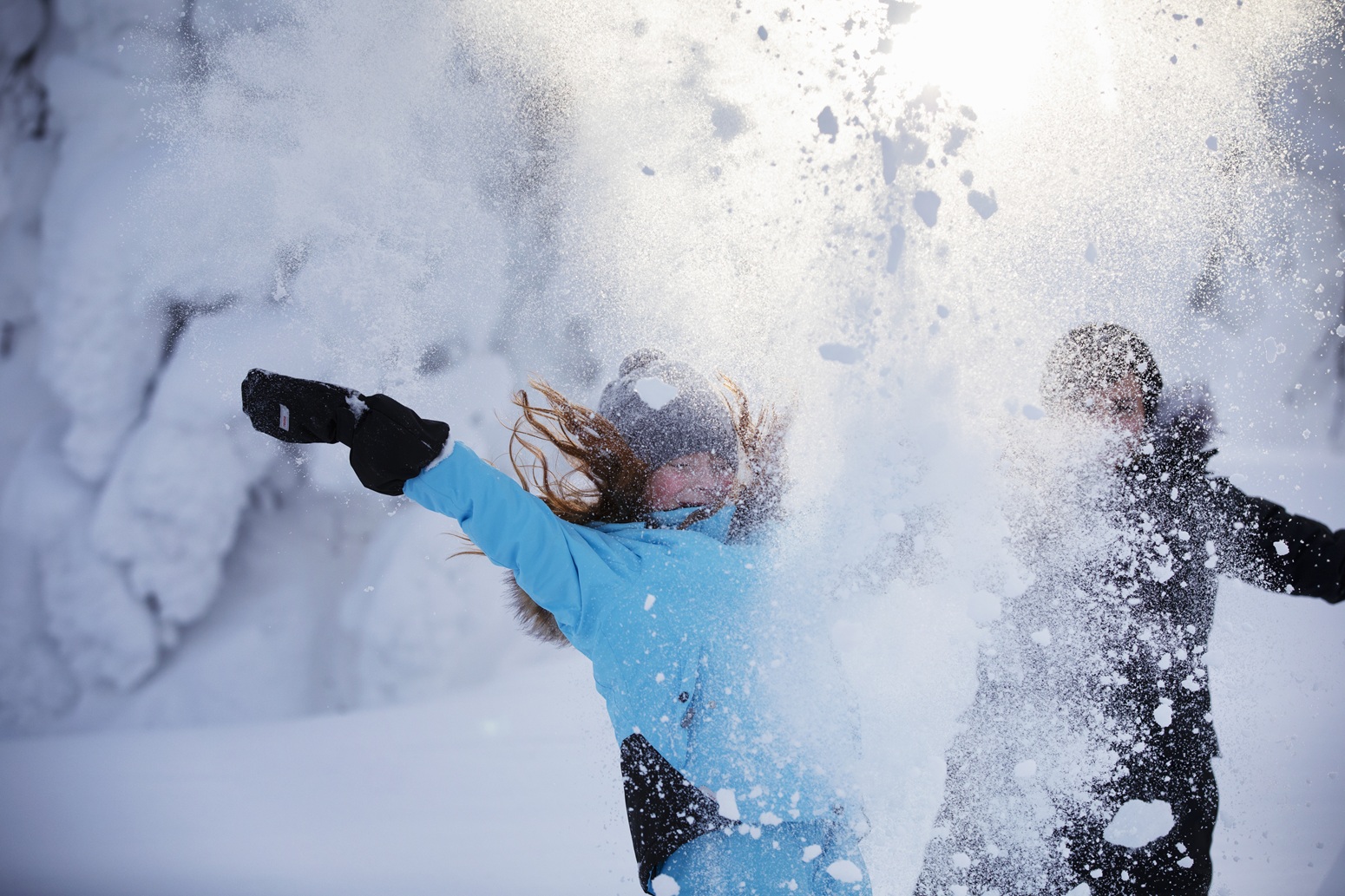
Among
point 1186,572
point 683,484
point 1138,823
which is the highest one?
point 1186,572

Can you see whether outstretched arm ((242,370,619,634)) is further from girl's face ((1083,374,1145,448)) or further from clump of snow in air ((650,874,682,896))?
girl's face ((1083,374,1145,448))

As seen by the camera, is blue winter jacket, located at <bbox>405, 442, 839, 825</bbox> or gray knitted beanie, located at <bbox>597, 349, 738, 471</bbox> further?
gray knitted beanie, located at <bbox>597, 349, 738, 471</bbox>

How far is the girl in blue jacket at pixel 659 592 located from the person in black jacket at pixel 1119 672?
345 millimetres

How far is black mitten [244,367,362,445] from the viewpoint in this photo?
860 mm

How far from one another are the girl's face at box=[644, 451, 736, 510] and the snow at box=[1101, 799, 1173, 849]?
868 millimetres

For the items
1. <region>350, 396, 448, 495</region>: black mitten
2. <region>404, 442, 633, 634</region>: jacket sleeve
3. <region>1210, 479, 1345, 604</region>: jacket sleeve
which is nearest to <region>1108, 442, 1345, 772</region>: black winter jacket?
<region>1210, 479, 1345, 604</region>: jacket sleeve

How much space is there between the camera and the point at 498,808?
209cm

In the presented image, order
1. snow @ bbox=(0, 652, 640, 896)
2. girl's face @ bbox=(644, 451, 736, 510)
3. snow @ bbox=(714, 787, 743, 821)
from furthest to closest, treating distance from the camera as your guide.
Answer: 1. snow @ bbox=(0, 652, 640, 896)
2. girl's face @ bbox=(644, 451, 736, 510)
3. snow @ bbox=(714, 787, 743, 821)

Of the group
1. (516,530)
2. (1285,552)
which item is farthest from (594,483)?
(1285,552)

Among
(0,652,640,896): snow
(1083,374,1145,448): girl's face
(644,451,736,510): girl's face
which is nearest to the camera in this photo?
(644,451,736,510): girl's face

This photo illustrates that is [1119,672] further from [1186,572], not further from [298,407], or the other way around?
[298,407]

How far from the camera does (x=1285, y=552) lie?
3.82 ft

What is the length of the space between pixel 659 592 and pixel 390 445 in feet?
1.33

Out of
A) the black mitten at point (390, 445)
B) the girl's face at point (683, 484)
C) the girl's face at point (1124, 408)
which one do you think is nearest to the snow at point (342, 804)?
the girl's face at point (683, 484)
